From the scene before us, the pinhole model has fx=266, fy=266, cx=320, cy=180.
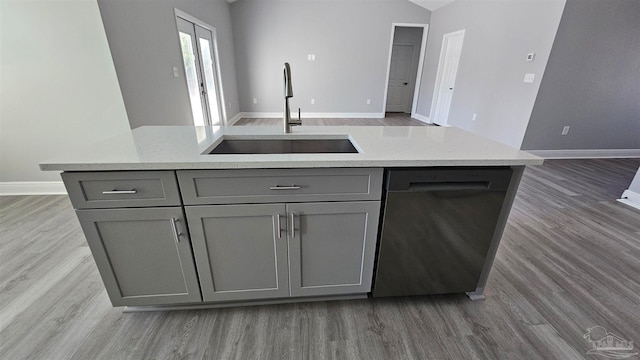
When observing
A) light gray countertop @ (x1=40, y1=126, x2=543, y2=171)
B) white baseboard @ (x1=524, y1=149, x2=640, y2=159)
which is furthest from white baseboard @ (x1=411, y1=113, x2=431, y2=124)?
light gray countertop @ (x1=40, y1=126, x2=543, y2=171)

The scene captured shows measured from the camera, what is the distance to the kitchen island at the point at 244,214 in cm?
109

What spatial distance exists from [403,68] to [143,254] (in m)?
8.32

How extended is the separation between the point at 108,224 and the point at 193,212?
0.37 m

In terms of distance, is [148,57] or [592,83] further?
[592,83]

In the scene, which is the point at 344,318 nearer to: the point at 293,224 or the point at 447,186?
the point at 293,224

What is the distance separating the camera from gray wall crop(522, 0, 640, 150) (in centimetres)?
339

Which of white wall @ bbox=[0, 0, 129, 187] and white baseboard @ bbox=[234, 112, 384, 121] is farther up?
white wall @ bbox=[0, 0, 129, 187]

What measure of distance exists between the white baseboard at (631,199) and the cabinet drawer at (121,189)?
4.04 meters

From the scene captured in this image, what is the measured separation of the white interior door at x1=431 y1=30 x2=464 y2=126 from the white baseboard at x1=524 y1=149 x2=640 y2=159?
6.75ft

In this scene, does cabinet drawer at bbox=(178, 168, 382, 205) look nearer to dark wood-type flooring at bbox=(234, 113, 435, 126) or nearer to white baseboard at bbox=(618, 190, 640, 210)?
white baseboard at bbox=(618, 190, 640, 210)

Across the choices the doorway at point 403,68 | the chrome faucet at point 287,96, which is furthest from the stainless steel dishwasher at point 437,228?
the doorway at point 403,68

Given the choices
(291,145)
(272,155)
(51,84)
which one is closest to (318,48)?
(51,84)

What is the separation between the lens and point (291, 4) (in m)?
5.97

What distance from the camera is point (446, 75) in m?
5.79
